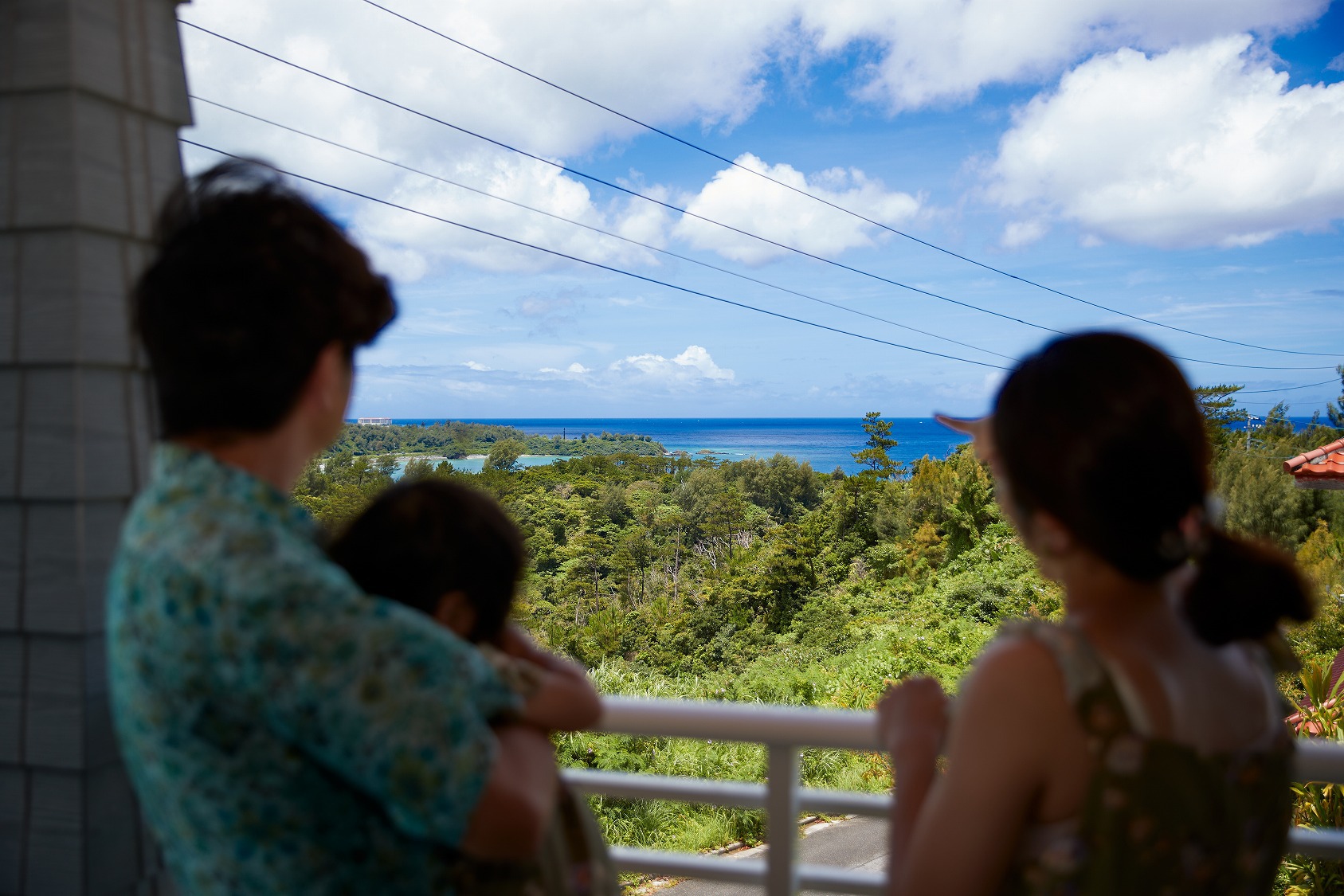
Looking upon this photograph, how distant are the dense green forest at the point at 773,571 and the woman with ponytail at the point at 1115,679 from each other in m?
5.51

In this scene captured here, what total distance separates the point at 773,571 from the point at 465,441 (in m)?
7.82

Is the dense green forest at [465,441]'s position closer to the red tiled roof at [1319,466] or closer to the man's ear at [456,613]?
the red tiled roof at [1319,466]

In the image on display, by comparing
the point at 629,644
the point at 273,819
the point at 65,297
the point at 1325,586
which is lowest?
the point at 629,644

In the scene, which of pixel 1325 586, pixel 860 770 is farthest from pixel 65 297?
pixel 1325 586

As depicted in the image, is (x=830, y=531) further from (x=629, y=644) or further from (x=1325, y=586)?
(x=1325, y=586)

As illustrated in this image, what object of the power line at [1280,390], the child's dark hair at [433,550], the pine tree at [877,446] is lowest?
the pine tree at [877,446]

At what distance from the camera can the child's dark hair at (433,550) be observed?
0.65 metres

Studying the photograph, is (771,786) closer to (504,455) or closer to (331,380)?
(331,380)

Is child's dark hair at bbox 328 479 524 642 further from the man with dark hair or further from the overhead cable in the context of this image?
the overhead cable

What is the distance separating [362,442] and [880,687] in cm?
866

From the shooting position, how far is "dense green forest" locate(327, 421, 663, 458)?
1362 cm

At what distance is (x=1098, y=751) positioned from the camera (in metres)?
0.58

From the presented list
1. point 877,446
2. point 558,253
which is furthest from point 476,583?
point 877,446

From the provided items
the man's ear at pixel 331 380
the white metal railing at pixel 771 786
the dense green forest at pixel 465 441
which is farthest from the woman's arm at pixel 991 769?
the dense green forest at pixel 465 441
